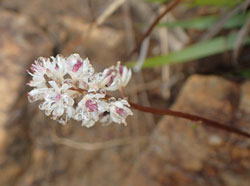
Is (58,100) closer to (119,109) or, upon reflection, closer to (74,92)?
(74,92)

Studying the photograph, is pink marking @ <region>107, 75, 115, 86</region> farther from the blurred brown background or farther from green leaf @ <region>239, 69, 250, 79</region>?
green leaf @ <region>239, 69, 250, 79</region>

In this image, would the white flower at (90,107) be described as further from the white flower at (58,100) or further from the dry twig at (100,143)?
the dry twig at (100,143)

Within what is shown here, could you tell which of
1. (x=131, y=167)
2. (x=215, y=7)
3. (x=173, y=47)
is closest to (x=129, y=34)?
(x=173, y=47)

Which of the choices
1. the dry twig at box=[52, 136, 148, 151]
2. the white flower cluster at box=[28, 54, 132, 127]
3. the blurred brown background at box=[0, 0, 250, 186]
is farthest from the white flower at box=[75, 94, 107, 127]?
the dry twig at box=[52, 136, 148, 151]

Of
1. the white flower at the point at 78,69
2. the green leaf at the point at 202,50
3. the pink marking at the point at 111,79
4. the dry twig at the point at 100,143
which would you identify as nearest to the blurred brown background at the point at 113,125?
the dry twig at the point at 100,143

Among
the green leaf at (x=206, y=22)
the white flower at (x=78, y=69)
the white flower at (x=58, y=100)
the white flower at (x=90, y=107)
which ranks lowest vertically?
the white flower at (x=90, y=107)

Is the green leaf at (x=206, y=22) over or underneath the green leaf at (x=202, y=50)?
over
